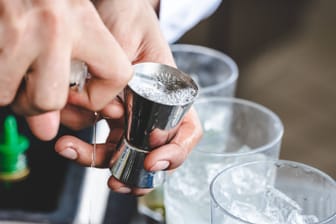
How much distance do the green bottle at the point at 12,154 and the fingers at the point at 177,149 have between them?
0.32 metres

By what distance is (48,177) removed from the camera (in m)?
0.96

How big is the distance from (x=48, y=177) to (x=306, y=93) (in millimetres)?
1544

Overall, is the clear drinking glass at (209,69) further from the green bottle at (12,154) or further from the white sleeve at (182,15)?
the green bottle at (12,154)

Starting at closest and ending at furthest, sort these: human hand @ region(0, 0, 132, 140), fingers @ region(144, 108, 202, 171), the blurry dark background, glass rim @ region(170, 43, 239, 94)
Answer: human hand @ region(0, 0, 132, 140) → fingers @ region(144, 108, 202, 171) → glass rim @ region(170, 43, 239, 94) → the blurry dark background

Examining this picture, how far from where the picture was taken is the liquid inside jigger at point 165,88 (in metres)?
0.55

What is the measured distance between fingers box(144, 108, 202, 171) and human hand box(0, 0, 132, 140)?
0.10 meters

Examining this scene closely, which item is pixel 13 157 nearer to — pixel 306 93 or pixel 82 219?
pixel 82 219

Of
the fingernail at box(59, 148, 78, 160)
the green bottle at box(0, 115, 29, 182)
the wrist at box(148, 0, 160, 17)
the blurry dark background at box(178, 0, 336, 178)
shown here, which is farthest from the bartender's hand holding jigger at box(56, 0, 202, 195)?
the blurry dark background at box(178, 0, 336, 178)

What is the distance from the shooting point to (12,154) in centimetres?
93

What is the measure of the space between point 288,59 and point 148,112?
201cm

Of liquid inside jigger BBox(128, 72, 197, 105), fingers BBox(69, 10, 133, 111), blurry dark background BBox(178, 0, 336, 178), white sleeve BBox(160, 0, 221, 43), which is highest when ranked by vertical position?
fingers BBox(69, 10, 133, 111)

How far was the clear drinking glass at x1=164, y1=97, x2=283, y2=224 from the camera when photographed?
2.24 ft

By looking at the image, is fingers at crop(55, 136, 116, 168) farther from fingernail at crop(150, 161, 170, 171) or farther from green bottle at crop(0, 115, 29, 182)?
green bottle at crop(0, 115, 29, 182)

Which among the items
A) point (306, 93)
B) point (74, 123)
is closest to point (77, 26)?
point (74, 123)
